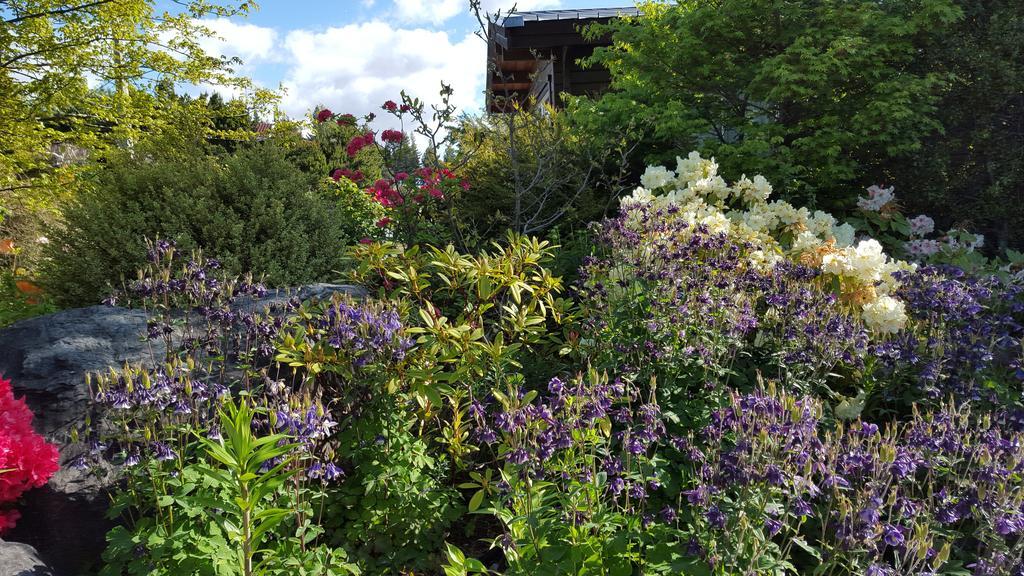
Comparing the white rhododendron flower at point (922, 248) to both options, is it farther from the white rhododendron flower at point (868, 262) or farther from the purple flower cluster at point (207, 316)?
the purple flower cluster at point (207, 316)

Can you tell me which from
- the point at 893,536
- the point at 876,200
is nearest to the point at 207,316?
the point at 893,536

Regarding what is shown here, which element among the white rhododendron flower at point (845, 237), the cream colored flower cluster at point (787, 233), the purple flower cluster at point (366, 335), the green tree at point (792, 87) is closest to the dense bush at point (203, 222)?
the purple flower cluster at point (366, 335)

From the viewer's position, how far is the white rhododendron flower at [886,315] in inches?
170

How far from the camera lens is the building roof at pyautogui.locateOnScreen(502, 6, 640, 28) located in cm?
1212

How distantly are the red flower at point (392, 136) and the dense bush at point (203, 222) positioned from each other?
1.01m

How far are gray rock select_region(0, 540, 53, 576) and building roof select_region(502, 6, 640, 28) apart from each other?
11.2 metres

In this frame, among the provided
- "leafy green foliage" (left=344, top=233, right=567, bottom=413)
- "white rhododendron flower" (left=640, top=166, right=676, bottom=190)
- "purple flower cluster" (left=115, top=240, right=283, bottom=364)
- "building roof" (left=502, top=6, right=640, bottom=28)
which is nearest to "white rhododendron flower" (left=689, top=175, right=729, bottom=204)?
"white rhododendron flower" (left=640, top=166, right=676, bottom=190)

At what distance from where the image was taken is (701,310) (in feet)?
12.0

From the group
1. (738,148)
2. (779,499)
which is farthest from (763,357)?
(738,148)

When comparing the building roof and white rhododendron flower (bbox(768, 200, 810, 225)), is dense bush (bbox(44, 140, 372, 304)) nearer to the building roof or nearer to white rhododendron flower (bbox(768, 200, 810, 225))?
white rhododendron flower (bbox(768, 200, 810, 225))

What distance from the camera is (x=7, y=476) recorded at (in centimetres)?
311

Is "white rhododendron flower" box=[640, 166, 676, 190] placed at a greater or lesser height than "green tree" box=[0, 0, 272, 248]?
lesser

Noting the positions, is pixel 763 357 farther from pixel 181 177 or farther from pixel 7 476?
pixel 181 177

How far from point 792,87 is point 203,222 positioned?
21.2 feet
